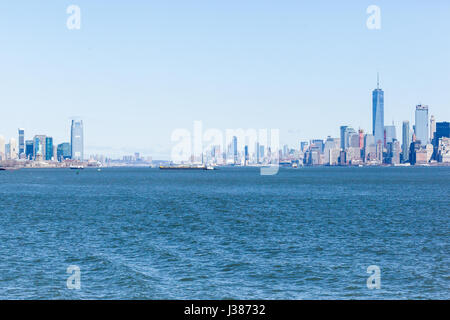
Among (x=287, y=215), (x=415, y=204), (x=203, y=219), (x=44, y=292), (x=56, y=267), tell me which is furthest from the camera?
(x=415, y=204)

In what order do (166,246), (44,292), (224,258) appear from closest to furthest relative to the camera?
(44,292) → (224,258) → (166,246)

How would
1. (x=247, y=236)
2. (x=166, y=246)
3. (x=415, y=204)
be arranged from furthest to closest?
(x=415, y=204) < (x=247, y=236) < (x=166, y=246)

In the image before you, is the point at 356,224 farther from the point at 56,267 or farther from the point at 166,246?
the point at 56,267

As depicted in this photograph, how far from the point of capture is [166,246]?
42531mm

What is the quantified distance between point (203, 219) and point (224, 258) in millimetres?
27602

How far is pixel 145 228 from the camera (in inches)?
2175

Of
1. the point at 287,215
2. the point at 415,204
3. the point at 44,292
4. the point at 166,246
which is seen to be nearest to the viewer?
the point at 44,292
